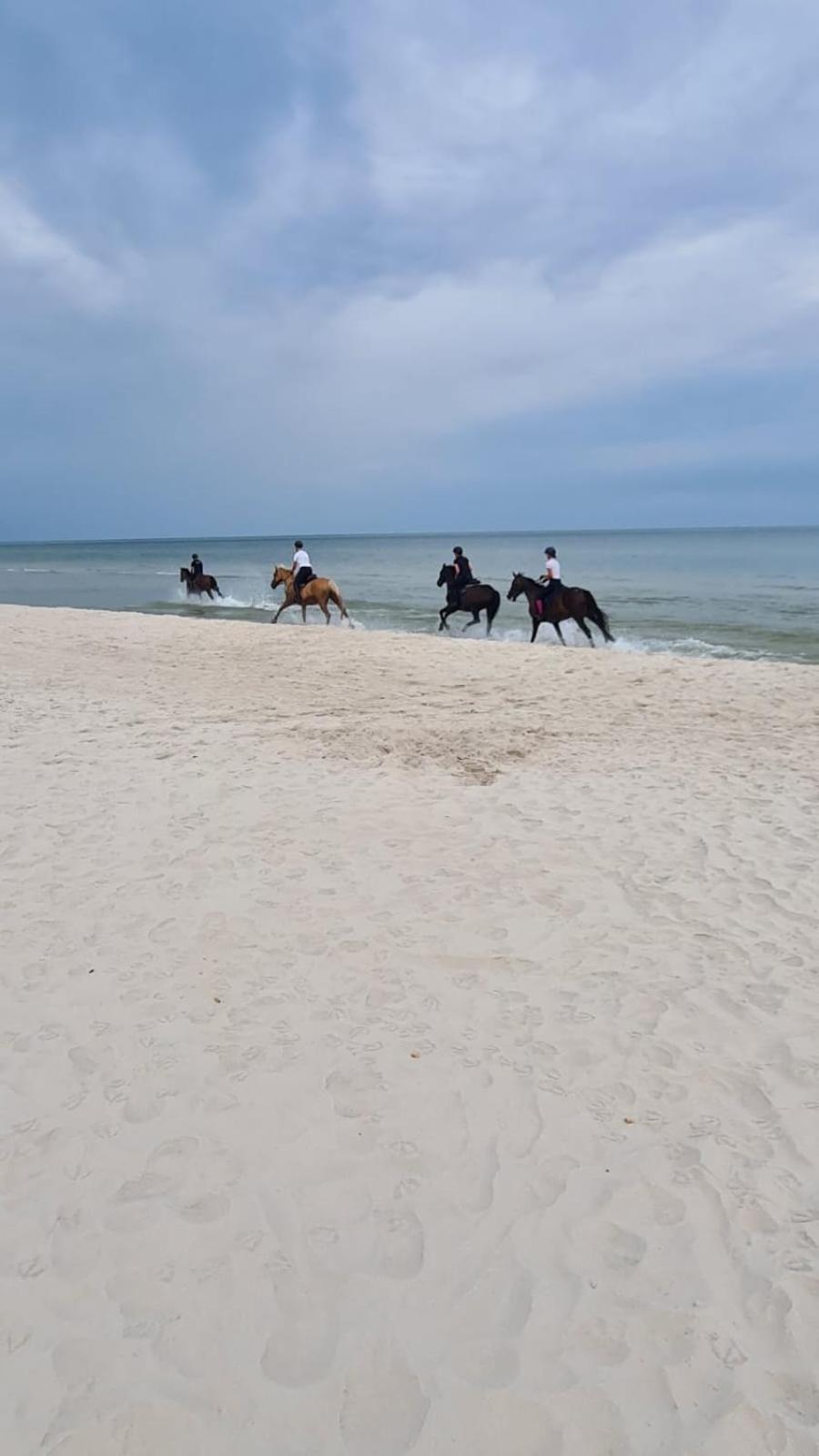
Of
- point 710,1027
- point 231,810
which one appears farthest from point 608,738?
point 710,1027

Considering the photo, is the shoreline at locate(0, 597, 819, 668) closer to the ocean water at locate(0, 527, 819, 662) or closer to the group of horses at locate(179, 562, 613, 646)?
the ocean water at locate(0, 527, 819, 662)

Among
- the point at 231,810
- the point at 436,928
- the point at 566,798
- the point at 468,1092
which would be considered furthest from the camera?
the point at 566,798

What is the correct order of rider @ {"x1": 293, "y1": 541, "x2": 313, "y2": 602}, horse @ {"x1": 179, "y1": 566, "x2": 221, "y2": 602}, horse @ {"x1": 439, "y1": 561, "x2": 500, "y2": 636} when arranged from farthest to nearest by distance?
1. horse @ {"x1": 179, "y1": 566, "x2": 221, "y2": 602}
2. rider @ {"x1": 293, "y1": 541, "x2": 313, "y2": 602}
3. horse @ {"x1": 439, "y1": 561, "x2": 500, "y2": 636}

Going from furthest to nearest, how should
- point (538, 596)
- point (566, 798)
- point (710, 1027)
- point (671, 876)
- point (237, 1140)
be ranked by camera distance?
point (538, 596) < point (566, 798) < point (671, 876) < point (710, 1027) < point (237, 1140)

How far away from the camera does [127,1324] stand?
2.26 metres

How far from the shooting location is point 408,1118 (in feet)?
10.2

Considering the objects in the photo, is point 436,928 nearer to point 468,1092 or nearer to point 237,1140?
point 468,1092

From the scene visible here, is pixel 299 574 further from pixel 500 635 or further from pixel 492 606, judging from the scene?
pixel 500 635

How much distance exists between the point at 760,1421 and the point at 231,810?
16.7 feet

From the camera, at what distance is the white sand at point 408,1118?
211cm

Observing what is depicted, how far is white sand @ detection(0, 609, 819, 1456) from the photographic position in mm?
2107

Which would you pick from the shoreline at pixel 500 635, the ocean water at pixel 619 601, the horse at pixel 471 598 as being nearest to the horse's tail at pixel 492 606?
the horse at pixel 471 598

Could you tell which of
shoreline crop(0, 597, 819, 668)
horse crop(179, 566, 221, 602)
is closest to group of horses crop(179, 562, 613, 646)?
shoreline crop(0, 597, 819, 668)

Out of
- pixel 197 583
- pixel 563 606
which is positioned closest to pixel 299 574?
pixel 563 606
